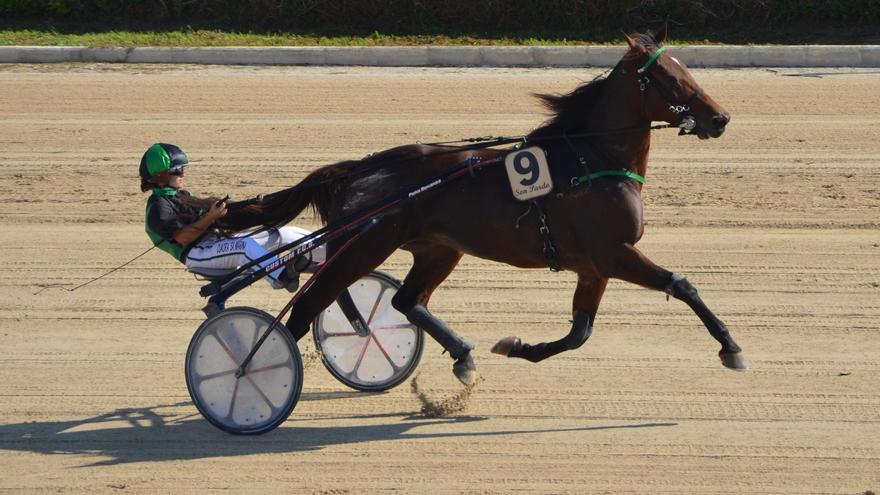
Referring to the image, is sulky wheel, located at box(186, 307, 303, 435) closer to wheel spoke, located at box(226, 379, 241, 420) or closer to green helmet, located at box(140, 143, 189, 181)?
wheel spoke, located at box(226, 379, 241, 420)

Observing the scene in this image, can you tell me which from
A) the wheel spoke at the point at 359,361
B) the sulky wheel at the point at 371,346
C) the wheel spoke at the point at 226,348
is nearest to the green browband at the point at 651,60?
the sulky wheel at the point at 371,346

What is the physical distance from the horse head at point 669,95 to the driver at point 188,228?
1.85 meters

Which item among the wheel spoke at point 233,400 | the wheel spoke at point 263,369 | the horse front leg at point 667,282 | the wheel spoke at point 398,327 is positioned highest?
the horse front leg at point 667,282

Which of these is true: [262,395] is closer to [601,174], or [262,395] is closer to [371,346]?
[371,346]

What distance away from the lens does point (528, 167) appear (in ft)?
19.3

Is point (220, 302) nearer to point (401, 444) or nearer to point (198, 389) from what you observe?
point (198, 389)

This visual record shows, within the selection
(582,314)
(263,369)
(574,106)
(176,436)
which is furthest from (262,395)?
(574,106)

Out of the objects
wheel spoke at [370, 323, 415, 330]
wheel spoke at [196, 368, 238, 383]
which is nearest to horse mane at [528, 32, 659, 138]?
wheel spoke at [370, 323, 415, 330]

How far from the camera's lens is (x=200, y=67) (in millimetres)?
15016

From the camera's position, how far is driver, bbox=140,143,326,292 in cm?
600

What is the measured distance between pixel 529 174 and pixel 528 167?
34 millimetres

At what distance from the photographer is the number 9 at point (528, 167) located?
588cm

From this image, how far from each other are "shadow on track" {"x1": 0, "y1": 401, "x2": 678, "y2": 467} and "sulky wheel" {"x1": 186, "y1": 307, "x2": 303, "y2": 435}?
0.11 m

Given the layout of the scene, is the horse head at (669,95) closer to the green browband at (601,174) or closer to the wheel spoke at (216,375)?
the green browband at (601,174)
